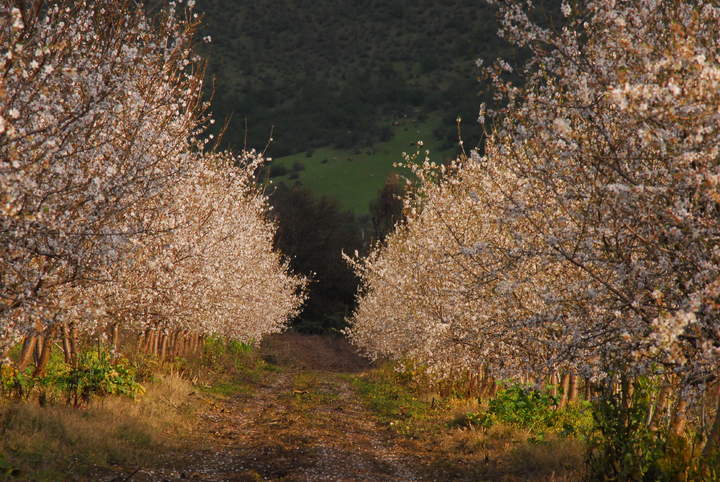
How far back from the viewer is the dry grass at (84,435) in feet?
32.5

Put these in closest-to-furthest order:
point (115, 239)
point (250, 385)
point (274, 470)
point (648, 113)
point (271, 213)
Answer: point (648, 113) → point (115, 239) → point (274, 470) → point (250, 385) → point (271, 213)

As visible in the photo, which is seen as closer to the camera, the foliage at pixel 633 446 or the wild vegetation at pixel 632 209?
the wild vegetation at pixel 632 209

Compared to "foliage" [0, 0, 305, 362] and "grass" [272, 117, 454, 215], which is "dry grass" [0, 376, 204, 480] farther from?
"grass" [272, 117, 454, 215]

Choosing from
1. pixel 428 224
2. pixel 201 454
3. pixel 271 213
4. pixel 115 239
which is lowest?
pixel 201 454

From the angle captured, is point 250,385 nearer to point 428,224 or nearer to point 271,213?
point 428,224

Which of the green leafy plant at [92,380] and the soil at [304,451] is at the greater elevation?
the green leafy plant at [92,380]

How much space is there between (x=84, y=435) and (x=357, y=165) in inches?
4059

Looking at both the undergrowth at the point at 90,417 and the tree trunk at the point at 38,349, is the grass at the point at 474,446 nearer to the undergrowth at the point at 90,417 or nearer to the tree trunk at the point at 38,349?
the undergrowth at the point at 90,417

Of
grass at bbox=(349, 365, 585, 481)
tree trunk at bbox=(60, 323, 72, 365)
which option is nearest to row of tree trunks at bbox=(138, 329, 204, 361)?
tree trunk at bbox=(60, 323, 72, 365)

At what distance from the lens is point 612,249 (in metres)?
7.75

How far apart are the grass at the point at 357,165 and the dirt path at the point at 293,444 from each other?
243ft

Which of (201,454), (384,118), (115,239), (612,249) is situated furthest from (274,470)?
(384,118)

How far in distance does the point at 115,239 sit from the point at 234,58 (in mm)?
125550

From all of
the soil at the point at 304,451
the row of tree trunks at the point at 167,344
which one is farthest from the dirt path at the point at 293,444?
the row of tree trunks at the point at 167,344
